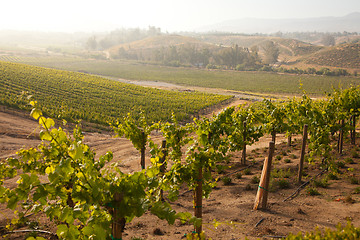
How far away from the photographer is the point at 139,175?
3311 millimetres

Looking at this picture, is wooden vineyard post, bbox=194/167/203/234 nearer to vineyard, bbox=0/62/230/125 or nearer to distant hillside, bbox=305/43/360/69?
vineyard, bbox=0/62/230/125

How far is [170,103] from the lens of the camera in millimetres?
38969

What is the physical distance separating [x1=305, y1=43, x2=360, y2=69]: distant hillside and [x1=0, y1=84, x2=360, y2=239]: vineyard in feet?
374

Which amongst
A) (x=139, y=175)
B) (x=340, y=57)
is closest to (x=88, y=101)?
(x=139, y=175)

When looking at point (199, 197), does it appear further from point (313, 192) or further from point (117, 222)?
point (313, 192)

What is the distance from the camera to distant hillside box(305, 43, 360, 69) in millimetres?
108625

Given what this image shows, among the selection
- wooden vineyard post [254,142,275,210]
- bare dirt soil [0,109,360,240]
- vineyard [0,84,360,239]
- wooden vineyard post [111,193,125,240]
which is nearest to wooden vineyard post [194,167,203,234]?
vineyard [0,84,360,239]

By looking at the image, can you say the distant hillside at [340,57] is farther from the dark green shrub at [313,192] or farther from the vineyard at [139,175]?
the dark green shrub at [313,192]

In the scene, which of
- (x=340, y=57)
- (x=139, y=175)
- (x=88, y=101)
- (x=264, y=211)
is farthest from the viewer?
(x=340, y=57)

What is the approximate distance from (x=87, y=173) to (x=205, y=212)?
5.38m

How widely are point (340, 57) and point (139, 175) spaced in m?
134

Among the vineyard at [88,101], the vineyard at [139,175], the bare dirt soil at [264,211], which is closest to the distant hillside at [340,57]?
the vineyard at [88,101]

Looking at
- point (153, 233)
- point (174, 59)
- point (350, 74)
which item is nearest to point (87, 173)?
point (153, 233)

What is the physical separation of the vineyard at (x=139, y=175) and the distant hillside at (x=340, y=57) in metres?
114
